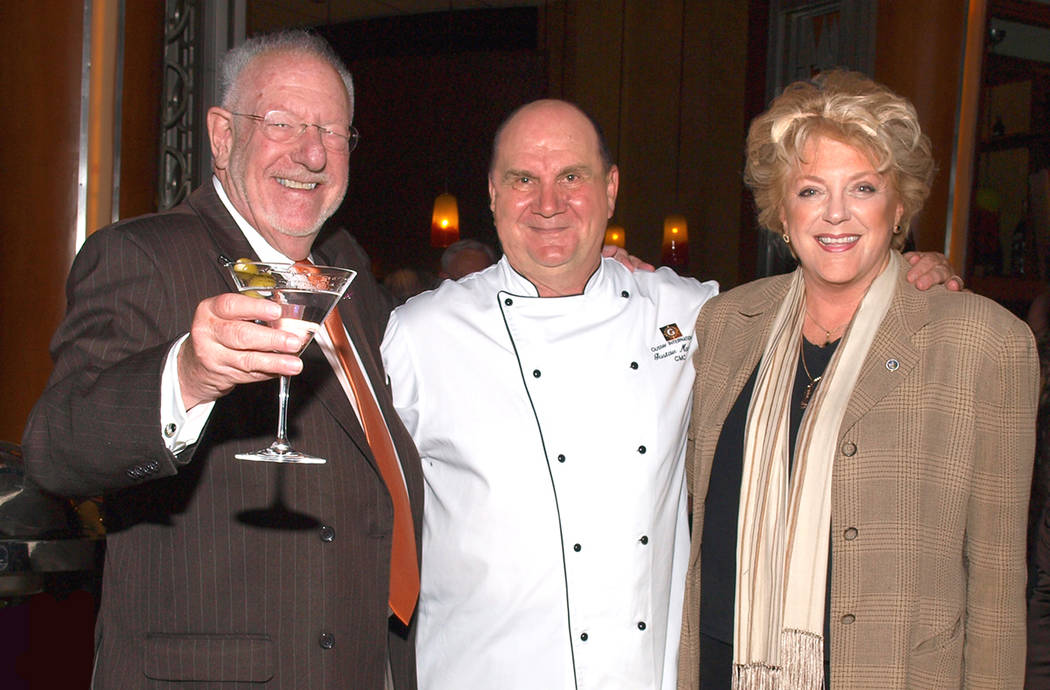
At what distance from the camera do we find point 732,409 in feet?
7.40

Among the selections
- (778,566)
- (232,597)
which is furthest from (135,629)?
(778,566)

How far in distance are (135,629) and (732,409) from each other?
1.40m

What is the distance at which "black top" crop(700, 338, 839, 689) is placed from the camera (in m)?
2.17

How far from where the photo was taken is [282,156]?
215 cm

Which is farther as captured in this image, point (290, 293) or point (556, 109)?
point (556, 109)

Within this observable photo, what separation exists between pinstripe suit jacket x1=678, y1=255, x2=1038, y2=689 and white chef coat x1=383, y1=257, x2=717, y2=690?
1.65 feet

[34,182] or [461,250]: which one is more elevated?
[34,182]

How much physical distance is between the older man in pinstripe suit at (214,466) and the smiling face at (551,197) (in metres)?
0.54

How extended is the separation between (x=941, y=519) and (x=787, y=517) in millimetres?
308

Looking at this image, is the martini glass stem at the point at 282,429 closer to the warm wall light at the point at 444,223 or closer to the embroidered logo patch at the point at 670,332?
the embroidered logo patch at the point at 670,332

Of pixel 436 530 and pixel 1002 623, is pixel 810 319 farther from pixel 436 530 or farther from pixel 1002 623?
pixel 436 530

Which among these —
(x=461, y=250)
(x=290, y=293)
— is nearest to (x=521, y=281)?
(x=290, y=293)

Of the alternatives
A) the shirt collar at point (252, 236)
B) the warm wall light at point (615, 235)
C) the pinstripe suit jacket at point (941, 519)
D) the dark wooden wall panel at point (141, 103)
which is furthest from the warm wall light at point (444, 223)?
the pinstripe suit jacket at point (941, 519)

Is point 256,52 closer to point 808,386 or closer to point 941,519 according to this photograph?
point 808,386
